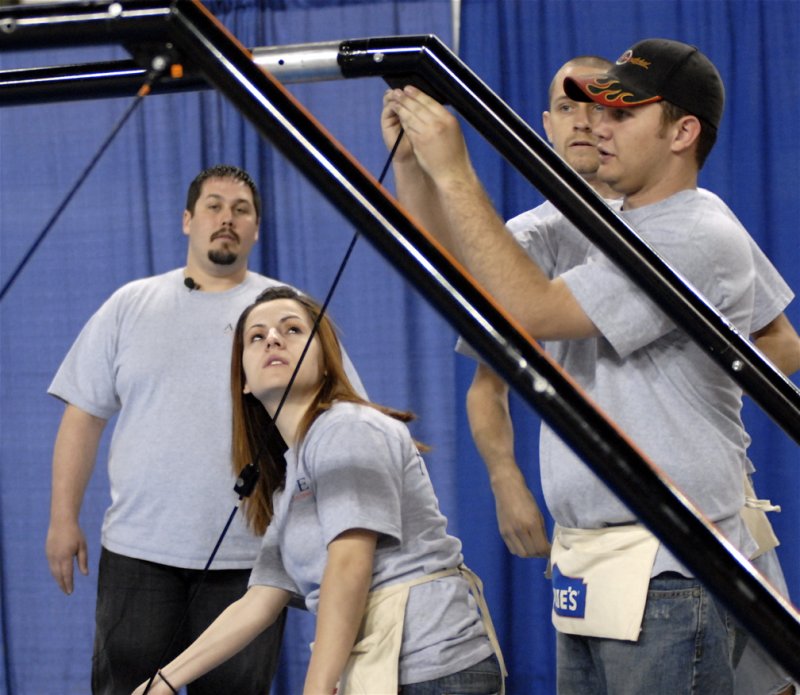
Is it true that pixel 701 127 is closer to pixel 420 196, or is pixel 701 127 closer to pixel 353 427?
pixel 420 196

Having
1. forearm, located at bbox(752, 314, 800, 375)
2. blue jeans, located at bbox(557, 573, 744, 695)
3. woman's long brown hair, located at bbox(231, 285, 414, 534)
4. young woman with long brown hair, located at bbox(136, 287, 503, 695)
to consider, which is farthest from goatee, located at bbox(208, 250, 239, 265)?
blue jeans, located at bbox(557, 573, 744, 695)

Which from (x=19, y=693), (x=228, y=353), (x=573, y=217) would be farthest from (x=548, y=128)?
(x=19, y=693)

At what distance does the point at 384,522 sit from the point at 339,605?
0.41 feet

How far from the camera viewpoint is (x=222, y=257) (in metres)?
2.79

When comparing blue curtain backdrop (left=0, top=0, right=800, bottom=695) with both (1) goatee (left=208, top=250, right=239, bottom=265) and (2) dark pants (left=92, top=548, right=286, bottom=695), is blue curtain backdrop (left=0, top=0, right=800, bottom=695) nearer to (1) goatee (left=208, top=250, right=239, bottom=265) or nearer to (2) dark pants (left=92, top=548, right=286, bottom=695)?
(1) goatee (left=208, top=250, right=239, bottom=265)

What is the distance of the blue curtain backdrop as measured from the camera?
359 cm

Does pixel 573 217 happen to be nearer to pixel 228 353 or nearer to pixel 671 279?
pixel 671 279

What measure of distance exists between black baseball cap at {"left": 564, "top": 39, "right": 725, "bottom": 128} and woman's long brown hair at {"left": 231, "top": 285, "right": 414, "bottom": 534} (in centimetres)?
53

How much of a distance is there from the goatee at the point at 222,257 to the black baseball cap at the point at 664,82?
4.54ft

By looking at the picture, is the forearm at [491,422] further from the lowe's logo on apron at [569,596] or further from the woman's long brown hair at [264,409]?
the lowe's logo on apron at [569,596]

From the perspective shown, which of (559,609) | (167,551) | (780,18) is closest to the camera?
(559,609)

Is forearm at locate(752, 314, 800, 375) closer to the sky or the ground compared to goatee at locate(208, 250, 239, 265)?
closer to the ground

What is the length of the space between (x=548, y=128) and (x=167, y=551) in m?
1.22

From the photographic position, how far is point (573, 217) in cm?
140
